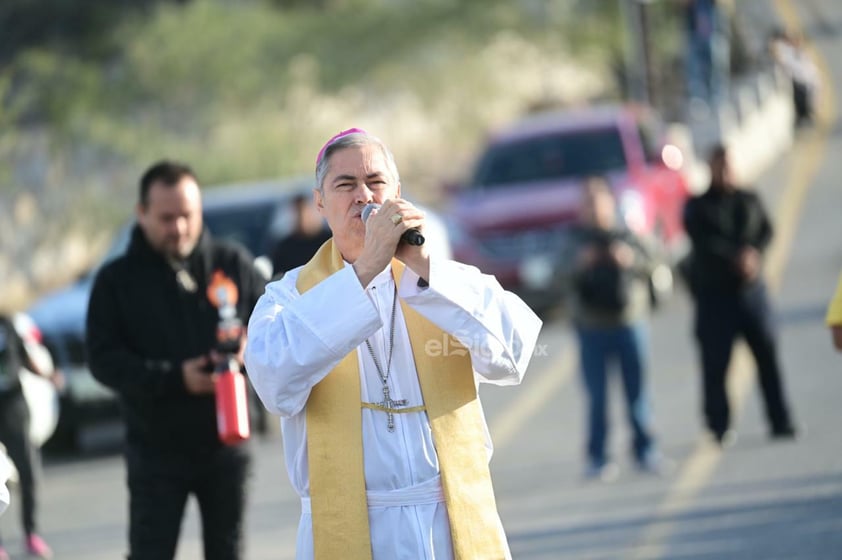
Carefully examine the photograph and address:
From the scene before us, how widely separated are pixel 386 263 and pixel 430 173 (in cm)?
3387

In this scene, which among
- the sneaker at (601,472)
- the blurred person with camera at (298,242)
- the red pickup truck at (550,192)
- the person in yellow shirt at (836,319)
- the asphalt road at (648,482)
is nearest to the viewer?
the person in yellow shirt at (836,319)

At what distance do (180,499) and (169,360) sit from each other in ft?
1.72

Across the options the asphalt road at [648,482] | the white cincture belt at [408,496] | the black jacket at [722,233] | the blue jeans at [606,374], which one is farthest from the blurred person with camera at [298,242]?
the white cincture belt at [408,496]

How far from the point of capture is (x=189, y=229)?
21.7 feet

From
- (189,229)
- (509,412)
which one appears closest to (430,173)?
(509,412)

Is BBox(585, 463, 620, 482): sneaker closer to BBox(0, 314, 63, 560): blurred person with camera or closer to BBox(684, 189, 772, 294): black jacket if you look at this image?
BBox(684, 189, 772, 294): black jacket

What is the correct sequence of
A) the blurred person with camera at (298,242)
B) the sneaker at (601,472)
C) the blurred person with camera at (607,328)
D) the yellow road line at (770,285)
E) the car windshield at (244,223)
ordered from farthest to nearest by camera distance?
the car windshield at (244,223) < the blurred person with camera at (298,242) < the blurred person with camera at (607,328) < the sneaker at (601,472) < the yellow road line at (770,285)

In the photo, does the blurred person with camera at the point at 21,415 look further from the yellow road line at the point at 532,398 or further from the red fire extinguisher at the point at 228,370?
the red fire extinguisher at the point at 228,370

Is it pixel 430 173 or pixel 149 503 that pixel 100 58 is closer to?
pixel 430 173

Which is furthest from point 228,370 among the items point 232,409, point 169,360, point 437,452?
point 437,452

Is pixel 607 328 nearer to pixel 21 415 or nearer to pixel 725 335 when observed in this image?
pixel 725 335

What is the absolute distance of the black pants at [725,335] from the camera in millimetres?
11875

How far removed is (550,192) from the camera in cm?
1930

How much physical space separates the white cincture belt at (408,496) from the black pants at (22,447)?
5987 millimetres
